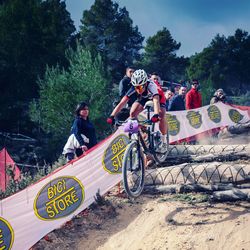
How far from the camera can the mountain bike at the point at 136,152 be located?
6.53 metres

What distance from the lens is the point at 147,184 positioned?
A: 27.5 feet

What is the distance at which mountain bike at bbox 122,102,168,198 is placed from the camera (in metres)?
6.53

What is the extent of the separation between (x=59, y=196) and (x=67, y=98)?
2777 cm

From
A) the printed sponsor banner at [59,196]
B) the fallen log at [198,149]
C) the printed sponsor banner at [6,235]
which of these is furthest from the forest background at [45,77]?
the printed sponsor banner at [6,235]

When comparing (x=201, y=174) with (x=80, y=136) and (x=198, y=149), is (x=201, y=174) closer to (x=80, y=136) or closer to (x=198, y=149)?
(x=198, y=149)

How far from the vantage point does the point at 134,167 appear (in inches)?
264

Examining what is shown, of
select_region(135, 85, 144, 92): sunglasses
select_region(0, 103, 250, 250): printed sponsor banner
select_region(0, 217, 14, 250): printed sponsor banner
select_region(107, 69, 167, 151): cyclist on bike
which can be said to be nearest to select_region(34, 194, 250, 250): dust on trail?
select_region(0, 103, 250, 250): printed sponsor banner

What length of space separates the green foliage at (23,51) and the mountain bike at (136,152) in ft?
90.4

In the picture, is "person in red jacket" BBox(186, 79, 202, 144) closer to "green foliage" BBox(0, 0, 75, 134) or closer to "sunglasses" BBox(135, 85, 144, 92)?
"sunglasses" BBox(135, 85, 144, 92)

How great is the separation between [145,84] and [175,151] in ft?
11.9

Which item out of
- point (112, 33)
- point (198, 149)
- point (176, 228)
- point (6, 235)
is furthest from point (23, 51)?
point (176, 228)

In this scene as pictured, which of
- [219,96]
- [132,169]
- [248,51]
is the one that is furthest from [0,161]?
[248,51]

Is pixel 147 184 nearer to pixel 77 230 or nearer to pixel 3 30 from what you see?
pixel 77 230

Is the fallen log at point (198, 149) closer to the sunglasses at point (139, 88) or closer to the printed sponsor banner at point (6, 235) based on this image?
the sunglasses at point (139, 88)
